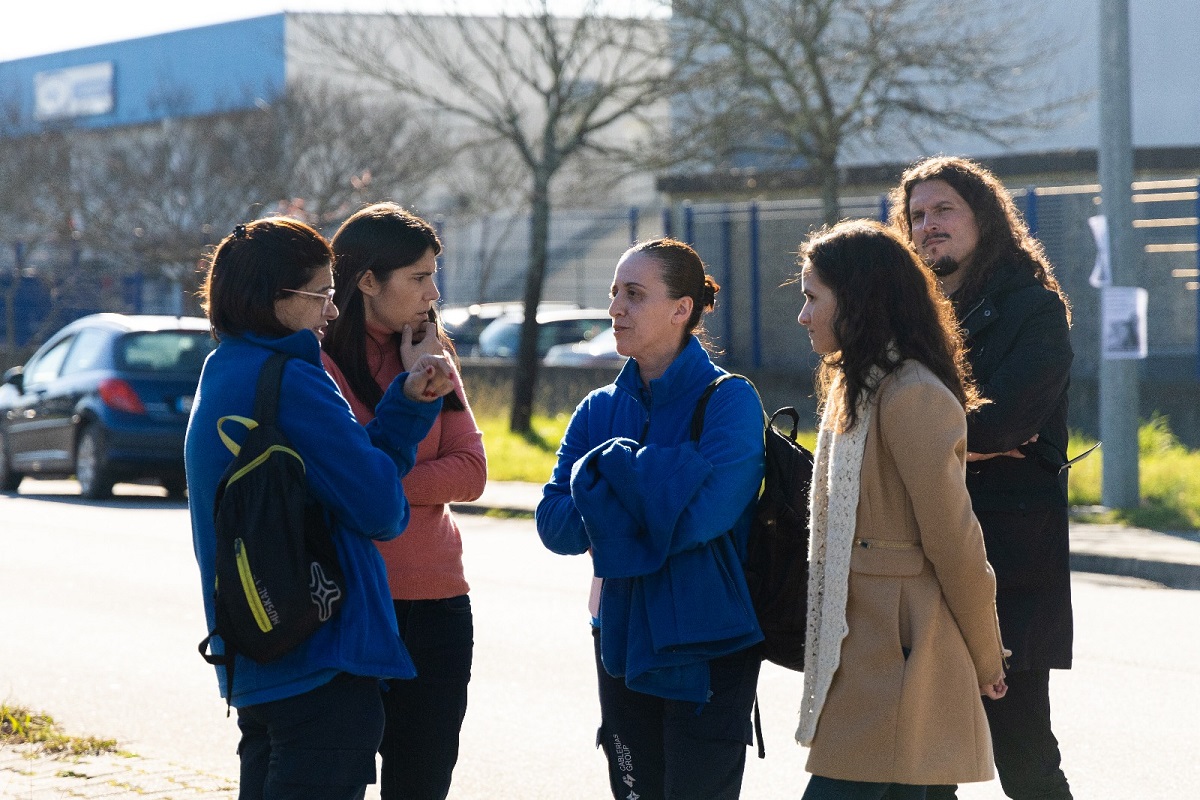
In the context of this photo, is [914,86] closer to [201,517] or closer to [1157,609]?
[1157,609]

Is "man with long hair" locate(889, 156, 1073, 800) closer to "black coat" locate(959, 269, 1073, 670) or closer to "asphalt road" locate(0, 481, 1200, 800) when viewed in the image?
"black coat" locate(959, 269, 1073, 670)

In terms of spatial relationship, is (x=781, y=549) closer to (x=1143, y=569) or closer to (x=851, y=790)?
(x=851, y=790)

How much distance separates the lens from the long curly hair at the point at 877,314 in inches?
137

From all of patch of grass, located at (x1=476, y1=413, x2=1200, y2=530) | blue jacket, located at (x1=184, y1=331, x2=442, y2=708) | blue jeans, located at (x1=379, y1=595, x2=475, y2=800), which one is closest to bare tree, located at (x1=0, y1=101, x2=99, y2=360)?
patch of grass, located at (x1=476, y1=413, x2=1200, y2=530)

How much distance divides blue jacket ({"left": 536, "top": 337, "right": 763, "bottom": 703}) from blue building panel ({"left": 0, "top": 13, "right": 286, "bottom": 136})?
3456 centimetres

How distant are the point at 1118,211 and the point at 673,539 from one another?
9868 millimetres

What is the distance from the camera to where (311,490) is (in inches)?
130

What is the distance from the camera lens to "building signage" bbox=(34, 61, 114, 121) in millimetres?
50688

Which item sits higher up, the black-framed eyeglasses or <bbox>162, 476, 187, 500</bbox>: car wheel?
the black-framed eyeglasses

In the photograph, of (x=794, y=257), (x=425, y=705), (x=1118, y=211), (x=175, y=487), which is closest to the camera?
(x=425, y=705)

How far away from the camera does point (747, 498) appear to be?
370 centimetres

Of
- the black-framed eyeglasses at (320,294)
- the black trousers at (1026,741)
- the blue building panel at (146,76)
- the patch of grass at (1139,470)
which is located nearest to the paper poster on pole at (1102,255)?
the patch of grass at (1139,470)

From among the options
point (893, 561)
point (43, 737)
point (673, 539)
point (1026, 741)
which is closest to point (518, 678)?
point (43, 737)

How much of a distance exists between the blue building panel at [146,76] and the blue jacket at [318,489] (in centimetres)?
3470
